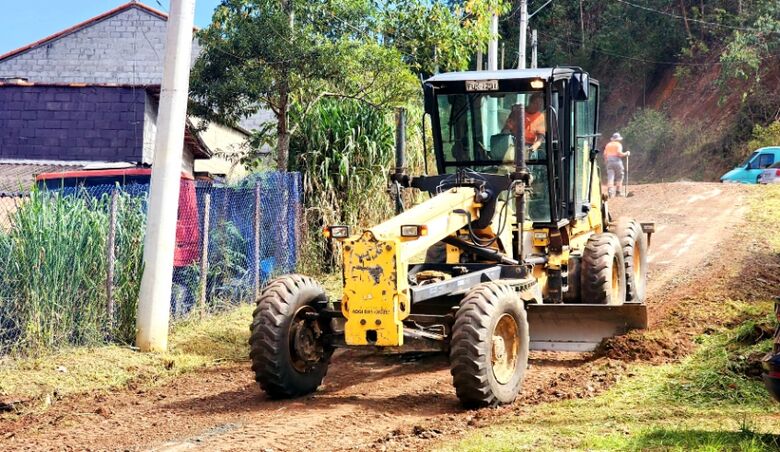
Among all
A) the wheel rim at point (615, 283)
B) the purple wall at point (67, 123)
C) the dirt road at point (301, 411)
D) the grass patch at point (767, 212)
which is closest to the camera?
the dirt road at point (301, 411)

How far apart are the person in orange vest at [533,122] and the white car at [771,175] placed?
2394 cm

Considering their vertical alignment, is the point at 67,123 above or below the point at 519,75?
above

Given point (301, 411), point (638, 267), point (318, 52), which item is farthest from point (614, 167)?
point (301, 411)

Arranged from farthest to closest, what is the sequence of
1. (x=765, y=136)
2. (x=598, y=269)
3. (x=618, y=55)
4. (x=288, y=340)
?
(x=618, y=55)
(x=765, y=136)
(x=598, y=269)
(x=288, y=340)

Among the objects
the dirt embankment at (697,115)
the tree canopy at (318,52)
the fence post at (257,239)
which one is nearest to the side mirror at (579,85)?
the fence post at (257,239)

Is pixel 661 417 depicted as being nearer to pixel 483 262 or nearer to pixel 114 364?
pixel 483 262

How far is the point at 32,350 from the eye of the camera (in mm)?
10195

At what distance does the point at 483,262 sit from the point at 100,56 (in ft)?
99.4

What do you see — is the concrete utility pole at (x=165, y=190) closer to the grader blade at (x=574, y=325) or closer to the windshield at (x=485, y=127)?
the windshield at (x=485, y=127)

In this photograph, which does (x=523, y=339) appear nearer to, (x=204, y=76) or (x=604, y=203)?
(x=604, y=203)

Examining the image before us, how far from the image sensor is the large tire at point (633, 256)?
41.8 feet

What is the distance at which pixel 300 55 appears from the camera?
1898cm

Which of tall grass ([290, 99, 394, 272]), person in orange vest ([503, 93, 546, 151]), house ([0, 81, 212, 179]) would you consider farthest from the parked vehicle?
person in orange vest ([503, 93, 546, 151])

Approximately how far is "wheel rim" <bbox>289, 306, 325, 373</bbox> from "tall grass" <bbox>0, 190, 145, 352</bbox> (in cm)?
291
